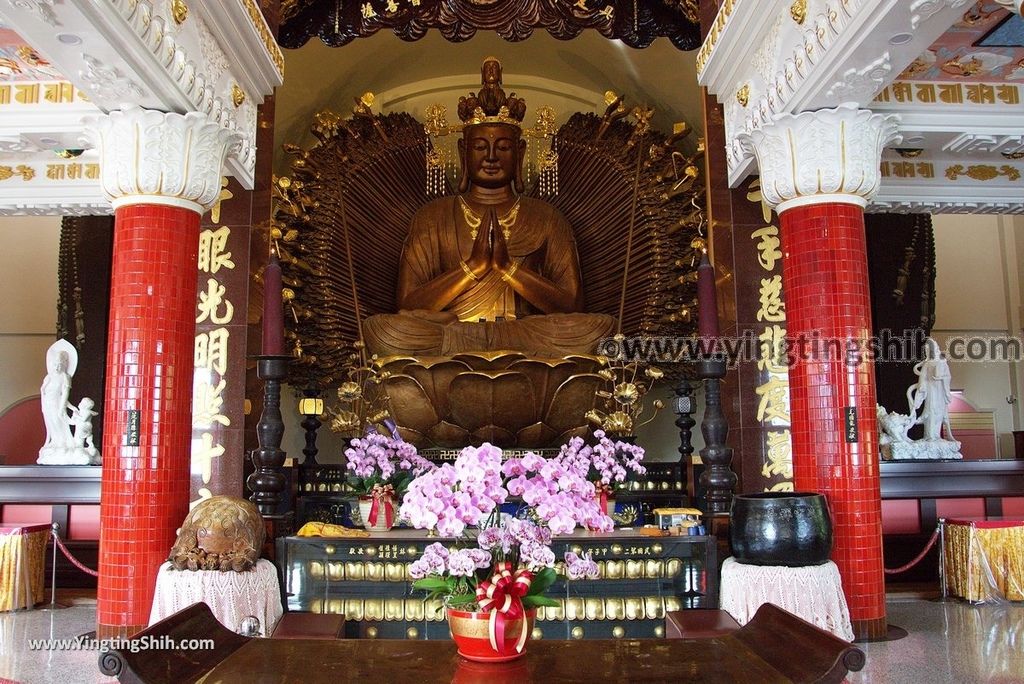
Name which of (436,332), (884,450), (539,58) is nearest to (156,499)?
(436,332)

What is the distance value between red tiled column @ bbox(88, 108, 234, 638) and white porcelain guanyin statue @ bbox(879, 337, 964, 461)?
4.26 metres

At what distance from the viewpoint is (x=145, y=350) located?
3863 mm

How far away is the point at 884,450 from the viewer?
5609 mm

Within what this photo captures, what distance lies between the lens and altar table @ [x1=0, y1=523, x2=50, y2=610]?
14.9 ft

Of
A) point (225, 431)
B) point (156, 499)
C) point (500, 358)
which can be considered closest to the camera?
point (156, 499)

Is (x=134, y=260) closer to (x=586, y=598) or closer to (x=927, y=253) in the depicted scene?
(x=586, y=598)

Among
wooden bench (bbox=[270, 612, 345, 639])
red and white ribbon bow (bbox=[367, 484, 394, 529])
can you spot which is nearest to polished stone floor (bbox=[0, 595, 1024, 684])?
wooden bench (bbox=[270, 612, 345, 639])

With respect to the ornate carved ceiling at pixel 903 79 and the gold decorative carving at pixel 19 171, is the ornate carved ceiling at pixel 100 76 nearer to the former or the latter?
the gold decorative carving at pixel 19 171

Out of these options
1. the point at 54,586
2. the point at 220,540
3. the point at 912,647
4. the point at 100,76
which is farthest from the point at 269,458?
the point at 912,647

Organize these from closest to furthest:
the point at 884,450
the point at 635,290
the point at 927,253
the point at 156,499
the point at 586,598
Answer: the point at 586,598
the point at 156,499
the point at 884,450
the point at 635,290
the point at 927,253

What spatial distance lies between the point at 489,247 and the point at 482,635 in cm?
486

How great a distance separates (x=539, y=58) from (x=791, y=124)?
145 inches

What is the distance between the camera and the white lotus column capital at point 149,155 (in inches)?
154

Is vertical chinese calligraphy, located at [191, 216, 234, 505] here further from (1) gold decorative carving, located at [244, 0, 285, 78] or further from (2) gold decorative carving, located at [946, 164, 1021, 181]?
(2) gold decorative carving, located at [946, 164, 1021, 181]
